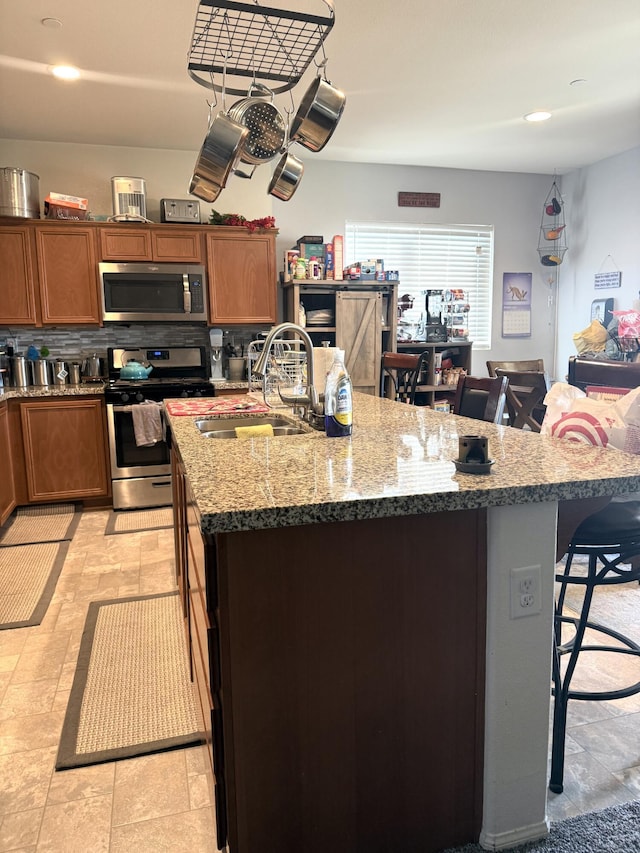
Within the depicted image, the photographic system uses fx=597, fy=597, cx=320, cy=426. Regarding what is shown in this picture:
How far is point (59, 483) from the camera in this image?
14.1 feet

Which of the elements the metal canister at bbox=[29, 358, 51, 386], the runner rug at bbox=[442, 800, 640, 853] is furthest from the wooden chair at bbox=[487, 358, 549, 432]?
the metal canister at bbox=[29, 358, 51, 386]

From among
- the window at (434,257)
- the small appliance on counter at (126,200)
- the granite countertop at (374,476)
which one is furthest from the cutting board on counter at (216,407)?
the window at (434,257)

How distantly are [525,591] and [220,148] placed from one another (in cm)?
158

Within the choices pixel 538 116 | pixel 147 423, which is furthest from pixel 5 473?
pixel 538 116

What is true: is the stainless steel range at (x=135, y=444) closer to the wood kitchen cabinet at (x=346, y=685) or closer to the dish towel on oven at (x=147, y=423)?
the dish towel on oven at (x=147, y=423)

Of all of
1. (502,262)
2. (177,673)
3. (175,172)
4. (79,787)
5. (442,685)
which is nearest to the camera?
(442,685)

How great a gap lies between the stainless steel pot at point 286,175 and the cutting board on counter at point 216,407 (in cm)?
91

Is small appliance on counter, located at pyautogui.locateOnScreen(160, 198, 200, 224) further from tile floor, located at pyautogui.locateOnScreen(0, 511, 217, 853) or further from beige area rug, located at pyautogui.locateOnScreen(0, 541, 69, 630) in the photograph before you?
tile floor, located at pyautogui.locateOnScreen(0, 511, 217, 853)

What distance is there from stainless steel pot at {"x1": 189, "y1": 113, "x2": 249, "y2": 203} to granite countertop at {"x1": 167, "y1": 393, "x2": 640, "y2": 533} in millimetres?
907

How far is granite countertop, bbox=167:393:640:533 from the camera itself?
1.14m

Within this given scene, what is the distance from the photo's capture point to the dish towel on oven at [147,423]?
4.20 m

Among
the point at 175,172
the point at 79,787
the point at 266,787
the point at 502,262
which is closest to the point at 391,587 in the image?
the point at 266,787

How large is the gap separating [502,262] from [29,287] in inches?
164

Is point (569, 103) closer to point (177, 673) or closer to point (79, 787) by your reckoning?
point (177, 673)
